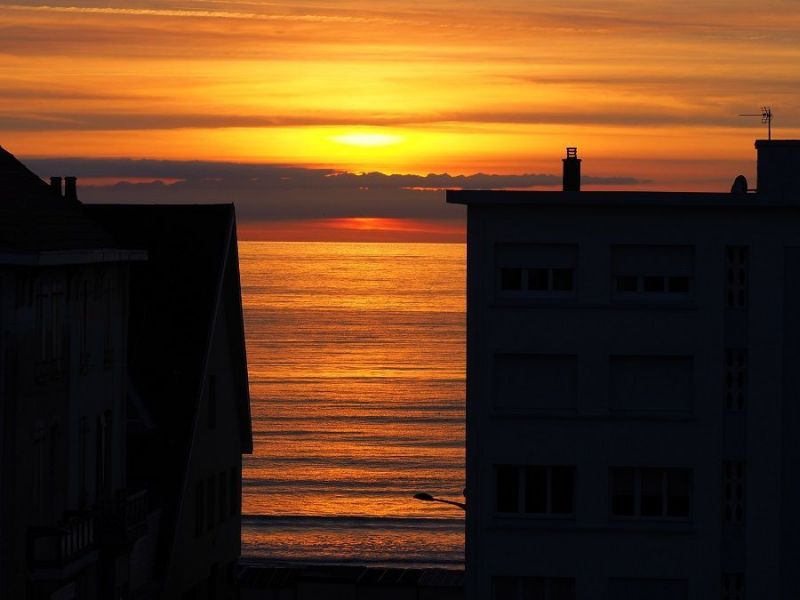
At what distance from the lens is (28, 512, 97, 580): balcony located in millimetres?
32562

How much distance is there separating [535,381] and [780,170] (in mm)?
8217

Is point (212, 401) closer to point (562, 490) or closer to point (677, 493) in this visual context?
point (562, 490)

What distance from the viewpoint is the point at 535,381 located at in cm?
3919

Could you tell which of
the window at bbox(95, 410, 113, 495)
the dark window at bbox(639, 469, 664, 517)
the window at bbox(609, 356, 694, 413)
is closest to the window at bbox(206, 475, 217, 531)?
the window at bbox(95, 410, 113, 495)

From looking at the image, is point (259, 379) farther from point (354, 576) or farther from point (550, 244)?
point (550, 244)

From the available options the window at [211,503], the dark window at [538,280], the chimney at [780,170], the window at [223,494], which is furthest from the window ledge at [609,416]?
the window at [223,494]

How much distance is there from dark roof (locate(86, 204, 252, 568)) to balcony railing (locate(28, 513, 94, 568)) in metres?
7.24

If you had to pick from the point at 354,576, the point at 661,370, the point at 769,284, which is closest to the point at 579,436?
the point at 661,370

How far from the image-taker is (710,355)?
3906cm

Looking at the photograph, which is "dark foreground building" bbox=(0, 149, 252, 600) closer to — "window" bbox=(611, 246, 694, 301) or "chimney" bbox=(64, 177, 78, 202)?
"chimney" bbox=(64, 177, 78, 202)

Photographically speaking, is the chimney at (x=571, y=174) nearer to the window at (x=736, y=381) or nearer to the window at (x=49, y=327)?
the window at (x=736, y=381)

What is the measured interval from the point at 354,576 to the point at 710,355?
27912 millimetres

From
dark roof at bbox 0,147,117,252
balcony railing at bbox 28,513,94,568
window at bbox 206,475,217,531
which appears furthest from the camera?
window at bbox 206,475,217,531

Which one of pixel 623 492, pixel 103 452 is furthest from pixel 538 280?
pixel 103 452
